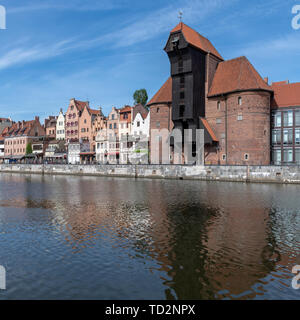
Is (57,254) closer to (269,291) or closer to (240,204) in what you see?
(269,291)

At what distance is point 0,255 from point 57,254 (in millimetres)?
1916

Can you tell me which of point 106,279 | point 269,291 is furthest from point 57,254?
point 269,291

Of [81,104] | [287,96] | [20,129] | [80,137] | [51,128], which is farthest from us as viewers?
[20,129]

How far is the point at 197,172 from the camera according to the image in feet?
155

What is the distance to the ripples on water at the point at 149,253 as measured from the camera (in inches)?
328

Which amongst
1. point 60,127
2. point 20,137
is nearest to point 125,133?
point 60,127

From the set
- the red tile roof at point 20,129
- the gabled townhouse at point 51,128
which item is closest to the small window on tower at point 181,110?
the gabled townhouse at point 51,128

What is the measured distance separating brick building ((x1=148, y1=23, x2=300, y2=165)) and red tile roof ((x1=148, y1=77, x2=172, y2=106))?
14.9 feet

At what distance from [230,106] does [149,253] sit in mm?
42238

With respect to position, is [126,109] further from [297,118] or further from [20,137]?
[20,137]

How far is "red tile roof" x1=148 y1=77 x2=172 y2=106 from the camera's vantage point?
192 ft

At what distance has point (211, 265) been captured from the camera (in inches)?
397

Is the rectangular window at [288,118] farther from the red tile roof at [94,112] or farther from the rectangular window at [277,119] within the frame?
the red tile roof at [94,112]
